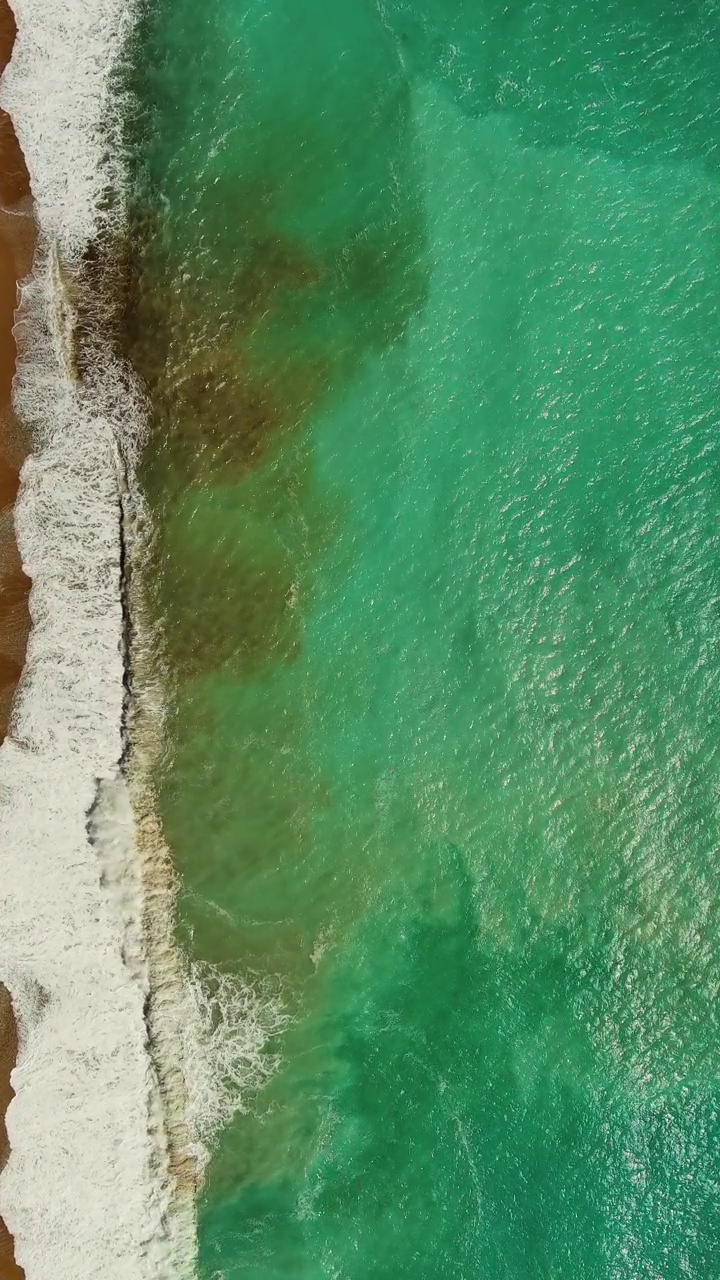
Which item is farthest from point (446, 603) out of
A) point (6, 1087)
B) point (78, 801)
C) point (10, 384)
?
point (6, 1087)

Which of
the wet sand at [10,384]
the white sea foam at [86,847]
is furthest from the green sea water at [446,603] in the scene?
the wet sand at [10,384]

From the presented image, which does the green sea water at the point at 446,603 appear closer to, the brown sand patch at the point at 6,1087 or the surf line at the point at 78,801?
the surf line at the point at 78,801

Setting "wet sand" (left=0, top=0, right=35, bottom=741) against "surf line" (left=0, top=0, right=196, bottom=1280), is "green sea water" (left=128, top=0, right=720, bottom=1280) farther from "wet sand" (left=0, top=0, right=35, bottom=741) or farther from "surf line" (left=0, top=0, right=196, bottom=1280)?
"wet sand" (left=0, top=0, right=35, bottom=741)

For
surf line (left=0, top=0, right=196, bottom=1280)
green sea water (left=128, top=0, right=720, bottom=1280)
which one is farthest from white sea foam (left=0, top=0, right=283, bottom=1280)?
green sea water (left=128, top=0, right=720, bottom=1280)

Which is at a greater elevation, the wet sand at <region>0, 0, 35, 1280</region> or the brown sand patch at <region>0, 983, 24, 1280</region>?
the wet sand at <region>0, 0, 35, 1280</region>

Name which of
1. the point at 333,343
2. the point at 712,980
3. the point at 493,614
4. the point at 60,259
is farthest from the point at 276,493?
the point at 712,980

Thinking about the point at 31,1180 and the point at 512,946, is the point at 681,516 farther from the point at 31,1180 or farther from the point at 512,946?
the point at 31,1180

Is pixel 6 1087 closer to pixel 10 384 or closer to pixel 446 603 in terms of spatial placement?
pixel 446 603

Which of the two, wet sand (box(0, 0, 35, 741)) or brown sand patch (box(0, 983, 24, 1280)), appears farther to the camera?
wet sand (box(0, 0, 35, 741))
